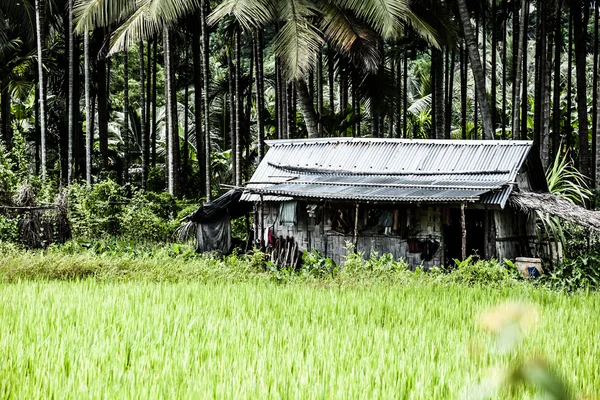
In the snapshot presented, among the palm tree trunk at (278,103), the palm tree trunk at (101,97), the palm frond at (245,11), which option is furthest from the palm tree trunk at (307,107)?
the palm tree trunk at (101,97)

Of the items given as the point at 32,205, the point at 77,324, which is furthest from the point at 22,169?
the point at 77,324

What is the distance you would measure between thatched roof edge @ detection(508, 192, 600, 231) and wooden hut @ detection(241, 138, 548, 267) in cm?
13

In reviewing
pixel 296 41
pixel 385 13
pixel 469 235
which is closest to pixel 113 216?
pixel 296 41

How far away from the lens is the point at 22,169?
17.3 meters

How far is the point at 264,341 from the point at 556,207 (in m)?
7.78

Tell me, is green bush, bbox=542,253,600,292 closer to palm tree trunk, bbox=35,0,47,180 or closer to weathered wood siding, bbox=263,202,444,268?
weathered wood siding, bbox=263,202,444,268

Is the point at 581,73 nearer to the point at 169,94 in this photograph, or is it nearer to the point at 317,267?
the point at 317,267

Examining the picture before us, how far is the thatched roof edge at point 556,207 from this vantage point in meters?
11.3

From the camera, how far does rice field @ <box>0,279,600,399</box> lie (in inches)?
158

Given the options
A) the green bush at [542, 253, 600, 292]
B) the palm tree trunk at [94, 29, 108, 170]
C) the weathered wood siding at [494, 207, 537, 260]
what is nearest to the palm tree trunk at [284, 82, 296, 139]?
the palm tree trunk at [94, 29, 108, 170]

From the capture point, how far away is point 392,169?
600 inches

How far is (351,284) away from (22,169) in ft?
33.3

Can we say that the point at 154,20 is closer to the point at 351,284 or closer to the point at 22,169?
the point at 22,169

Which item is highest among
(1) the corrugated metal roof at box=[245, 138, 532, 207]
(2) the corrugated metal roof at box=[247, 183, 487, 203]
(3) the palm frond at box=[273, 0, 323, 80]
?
(3) the palm frond at box=[273, 0, 323, 80]
